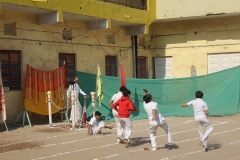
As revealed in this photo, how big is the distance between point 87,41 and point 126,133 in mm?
7809

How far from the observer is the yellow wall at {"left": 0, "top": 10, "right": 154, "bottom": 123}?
45.0 feet

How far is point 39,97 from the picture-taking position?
45.7ft

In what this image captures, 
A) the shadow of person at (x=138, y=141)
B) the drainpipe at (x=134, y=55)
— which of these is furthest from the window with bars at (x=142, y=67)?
the shadow of person at (x=138, y=141)

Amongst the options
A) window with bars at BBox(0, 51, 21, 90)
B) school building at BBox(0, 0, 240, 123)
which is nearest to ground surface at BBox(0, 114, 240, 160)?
window with bars at BBox(0, 51, 21, 90)

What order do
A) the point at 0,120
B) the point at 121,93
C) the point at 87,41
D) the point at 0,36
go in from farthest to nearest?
the point at 87,41, the point at 0,36, the point at 0,120, the point at 121,93

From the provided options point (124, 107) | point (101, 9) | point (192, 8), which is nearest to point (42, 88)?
point (101, 9)

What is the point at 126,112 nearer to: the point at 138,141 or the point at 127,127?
the point at 127,127

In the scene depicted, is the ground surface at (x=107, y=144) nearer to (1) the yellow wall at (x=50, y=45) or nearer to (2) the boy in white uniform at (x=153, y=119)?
(2) the boy in white uniform at (x=153, y=119)

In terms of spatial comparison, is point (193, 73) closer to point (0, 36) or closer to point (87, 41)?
point (87, 41)

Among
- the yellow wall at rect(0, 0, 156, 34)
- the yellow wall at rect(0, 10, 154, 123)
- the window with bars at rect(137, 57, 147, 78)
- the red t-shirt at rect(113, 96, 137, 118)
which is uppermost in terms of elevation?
the yellow wall at rect(0, 0, 156, 34)

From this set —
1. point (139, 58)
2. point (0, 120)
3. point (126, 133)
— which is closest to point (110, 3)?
point (139, 58)

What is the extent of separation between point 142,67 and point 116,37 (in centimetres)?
245

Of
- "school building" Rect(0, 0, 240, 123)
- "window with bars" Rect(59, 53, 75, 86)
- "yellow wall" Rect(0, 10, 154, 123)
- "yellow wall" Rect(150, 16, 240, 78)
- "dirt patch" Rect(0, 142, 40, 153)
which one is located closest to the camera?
"dirt patch" Rect(0, 142, 40, 153)

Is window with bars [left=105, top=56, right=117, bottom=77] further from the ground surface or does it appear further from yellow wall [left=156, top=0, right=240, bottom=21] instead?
the ground surface
